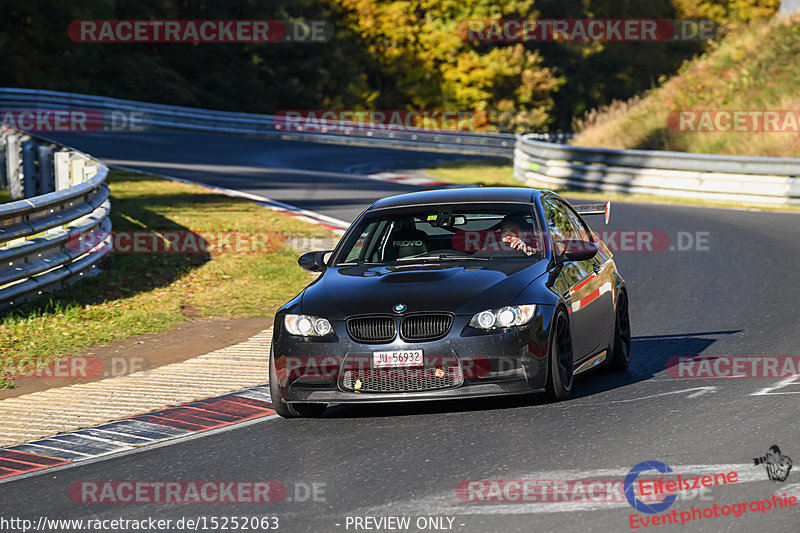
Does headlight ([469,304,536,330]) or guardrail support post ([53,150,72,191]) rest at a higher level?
headlight ([469,304,536,330])

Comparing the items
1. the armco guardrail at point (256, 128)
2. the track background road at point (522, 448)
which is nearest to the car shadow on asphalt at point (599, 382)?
the track background road at point (522, 448)

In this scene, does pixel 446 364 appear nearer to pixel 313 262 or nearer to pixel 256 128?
pixel 313 262

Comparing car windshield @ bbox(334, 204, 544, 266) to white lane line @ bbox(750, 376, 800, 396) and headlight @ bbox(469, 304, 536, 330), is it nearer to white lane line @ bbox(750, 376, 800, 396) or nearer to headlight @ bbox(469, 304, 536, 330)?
headlight @ bbox(469, 304, 536, 330)

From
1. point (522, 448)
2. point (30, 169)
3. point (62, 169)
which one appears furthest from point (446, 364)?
point (30, 169)

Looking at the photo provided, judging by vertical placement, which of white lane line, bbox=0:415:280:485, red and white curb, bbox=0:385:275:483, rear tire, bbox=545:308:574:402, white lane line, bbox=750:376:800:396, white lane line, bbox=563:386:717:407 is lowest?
red and white curb, bbox=0:385:275:483

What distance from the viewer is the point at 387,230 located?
9.09 m

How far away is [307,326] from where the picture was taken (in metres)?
7.79

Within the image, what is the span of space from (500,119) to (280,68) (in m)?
11.6

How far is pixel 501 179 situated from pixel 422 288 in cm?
2356

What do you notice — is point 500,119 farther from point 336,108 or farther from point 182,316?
point 182,316

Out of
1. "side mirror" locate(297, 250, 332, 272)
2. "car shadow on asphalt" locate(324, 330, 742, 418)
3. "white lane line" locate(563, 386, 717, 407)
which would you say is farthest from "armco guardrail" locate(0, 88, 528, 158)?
"white lane line" locate(563, 386, 717, 407)

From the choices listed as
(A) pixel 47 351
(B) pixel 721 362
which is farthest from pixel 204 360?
(B) pixel 721 362

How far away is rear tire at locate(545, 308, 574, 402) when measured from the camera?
7.78m

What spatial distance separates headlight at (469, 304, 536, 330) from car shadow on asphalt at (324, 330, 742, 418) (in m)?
0.65
